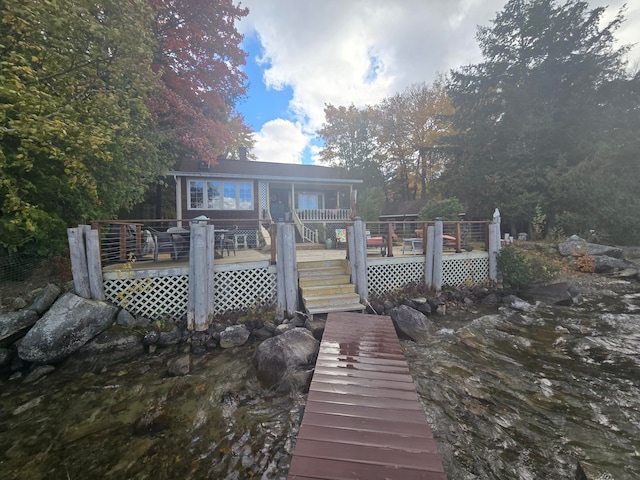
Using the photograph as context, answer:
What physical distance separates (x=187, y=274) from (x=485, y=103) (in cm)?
2096

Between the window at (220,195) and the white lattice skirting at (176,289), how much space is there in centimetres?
854

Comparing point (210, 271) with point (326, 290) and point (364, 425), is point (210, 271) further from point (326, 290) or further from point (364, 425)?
point (364, 425)

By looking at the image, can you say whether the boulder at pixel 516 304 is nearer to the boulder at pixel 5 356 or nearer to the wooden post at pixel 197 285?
the wooden post at pixel 197 285

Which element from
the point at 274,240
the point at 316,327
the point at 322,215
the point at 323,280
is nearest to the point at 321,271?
the point at 323,280

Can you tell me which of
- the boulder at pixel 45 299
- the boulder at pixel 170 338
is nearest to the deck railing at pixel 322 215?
the boulder at pixel 170 338

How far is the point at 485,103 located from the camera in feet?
57.9

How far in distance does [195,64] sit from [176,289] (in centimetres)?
980

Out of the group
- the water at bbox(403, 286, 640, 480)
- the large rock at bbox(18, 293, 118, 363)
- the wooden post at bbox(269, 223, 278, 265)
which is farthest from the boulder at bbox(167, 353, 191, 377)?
the water at bbox(403, 286, 640, 480)

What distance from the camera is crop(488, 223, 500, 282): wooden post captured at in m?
8.40

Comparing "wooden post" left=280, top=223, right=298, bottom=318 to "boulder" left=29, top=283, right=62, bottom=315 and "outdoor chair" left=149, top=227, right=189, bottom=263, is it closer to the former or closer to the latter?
"outdoor chair" left=149, top=227, right=189, bottom=263

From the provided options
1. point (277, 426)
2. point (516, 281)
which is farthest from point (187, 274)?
point (516, 281)

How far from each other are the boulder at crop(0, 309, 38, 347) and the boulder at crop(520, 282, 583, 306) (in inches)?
460

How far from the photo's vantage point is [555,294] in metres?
7.44

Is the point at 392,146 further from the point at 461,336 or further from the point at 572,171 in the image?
the point at 461,336
